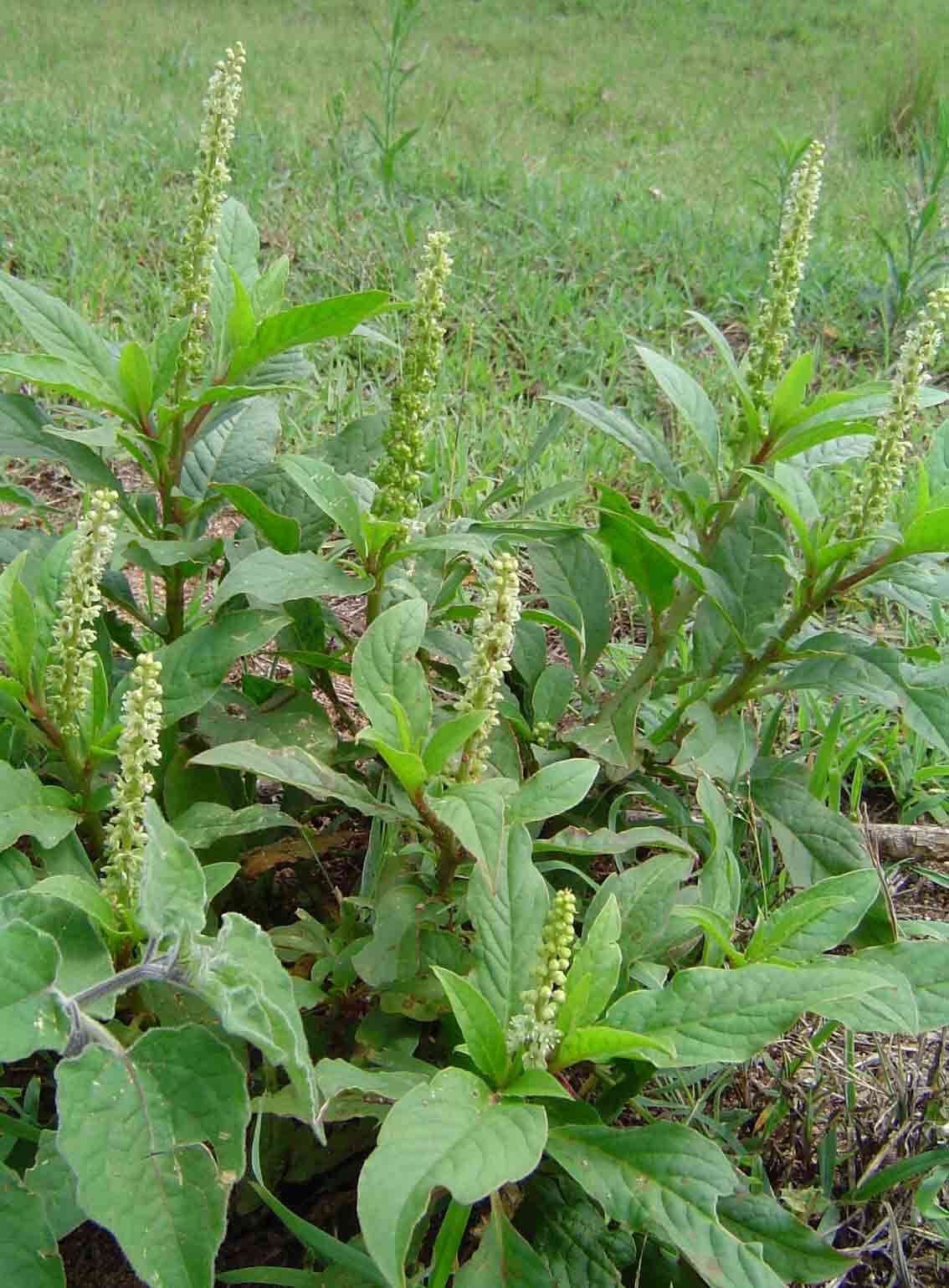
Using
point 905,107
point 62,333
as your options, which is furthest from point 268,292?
point 905,107

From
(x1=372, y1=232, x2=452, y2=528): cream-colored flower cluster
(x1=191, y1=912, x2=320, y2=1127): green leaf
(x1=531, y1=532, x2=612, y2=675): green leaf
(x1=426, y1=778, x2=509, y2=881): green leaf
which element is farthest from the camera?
(x1=531, y1=532, x2=612, y2=675): green leaf

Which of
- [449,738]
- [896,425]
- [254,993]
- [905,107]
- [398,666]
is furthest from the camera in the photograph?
[905,107]

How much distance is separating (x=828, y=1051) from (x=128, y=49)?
768 centimetres

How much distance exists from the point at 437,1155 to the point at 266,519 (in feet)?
3.00

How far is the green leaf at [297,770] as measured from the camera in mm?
1378

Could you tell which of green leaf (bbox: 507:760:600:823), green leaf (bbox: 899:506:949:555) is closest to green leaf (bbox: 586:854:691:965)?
green leaf (bbox: 507:760:600:823)

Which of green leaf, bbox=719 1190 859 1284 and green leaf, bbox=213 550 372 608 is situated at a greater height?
green leaf, bbox=213 550 372 608

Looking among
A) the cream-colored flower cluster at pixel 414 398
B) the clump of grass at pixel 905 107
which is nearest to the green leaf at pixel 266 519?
the cream-colored flower cluster at pixel 414 398

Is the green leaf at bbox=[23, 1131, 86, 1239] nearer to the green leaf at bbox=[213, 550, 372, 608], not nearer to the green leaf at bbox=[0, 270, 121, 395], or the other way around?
the green leaf at bbox=[213, 550, 372, 608]

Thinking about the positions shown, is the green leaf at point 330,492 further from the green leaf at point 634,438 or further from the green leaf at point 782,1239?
the green leaf at point 782,1239

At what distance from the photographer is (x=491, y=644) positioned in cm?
138

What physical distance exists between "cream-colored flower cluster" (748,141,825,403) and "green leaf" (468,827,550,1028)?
891 mm

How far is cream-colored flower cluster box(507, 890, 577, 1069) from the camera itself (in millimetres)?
1269

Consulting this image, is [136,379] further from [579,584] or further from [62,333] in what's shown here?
[579,584]
